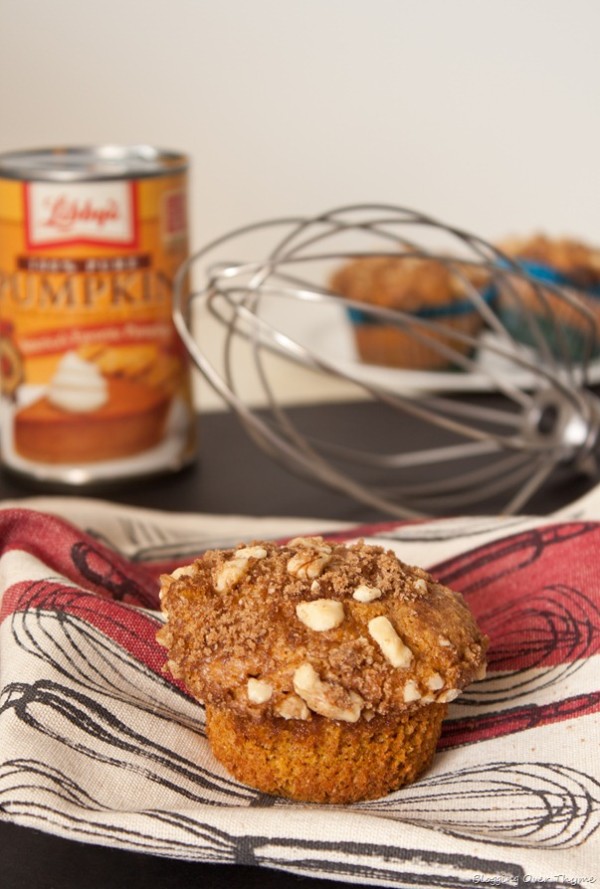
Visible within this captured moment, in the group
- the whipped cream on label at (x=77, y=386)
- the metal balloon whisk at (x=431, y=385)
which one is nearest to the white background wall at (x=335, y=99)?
the metal balloon whisk at (x=431, y=385)

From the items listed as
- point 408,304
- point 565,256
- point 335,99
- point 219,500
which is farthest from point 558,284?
point 335,99

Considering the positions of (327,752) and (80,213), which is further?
(80,213)

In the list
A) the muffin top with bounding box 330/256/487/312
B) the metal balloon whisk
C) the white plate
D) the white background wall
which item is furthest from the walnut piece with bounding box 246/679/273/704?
the white background wall

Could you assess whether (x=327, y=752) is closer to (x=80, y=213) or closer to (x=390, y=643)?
(x=390, y=643)

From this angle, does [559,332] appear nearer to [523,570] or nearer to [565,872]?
[523,570]

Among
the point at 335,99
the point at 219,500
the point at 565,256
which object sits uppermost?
the point at 335,99

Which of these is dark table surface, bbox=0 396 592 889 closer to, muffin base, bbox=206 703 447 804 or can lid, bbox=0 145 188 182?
muffin base, bbox=206 703 447 804
